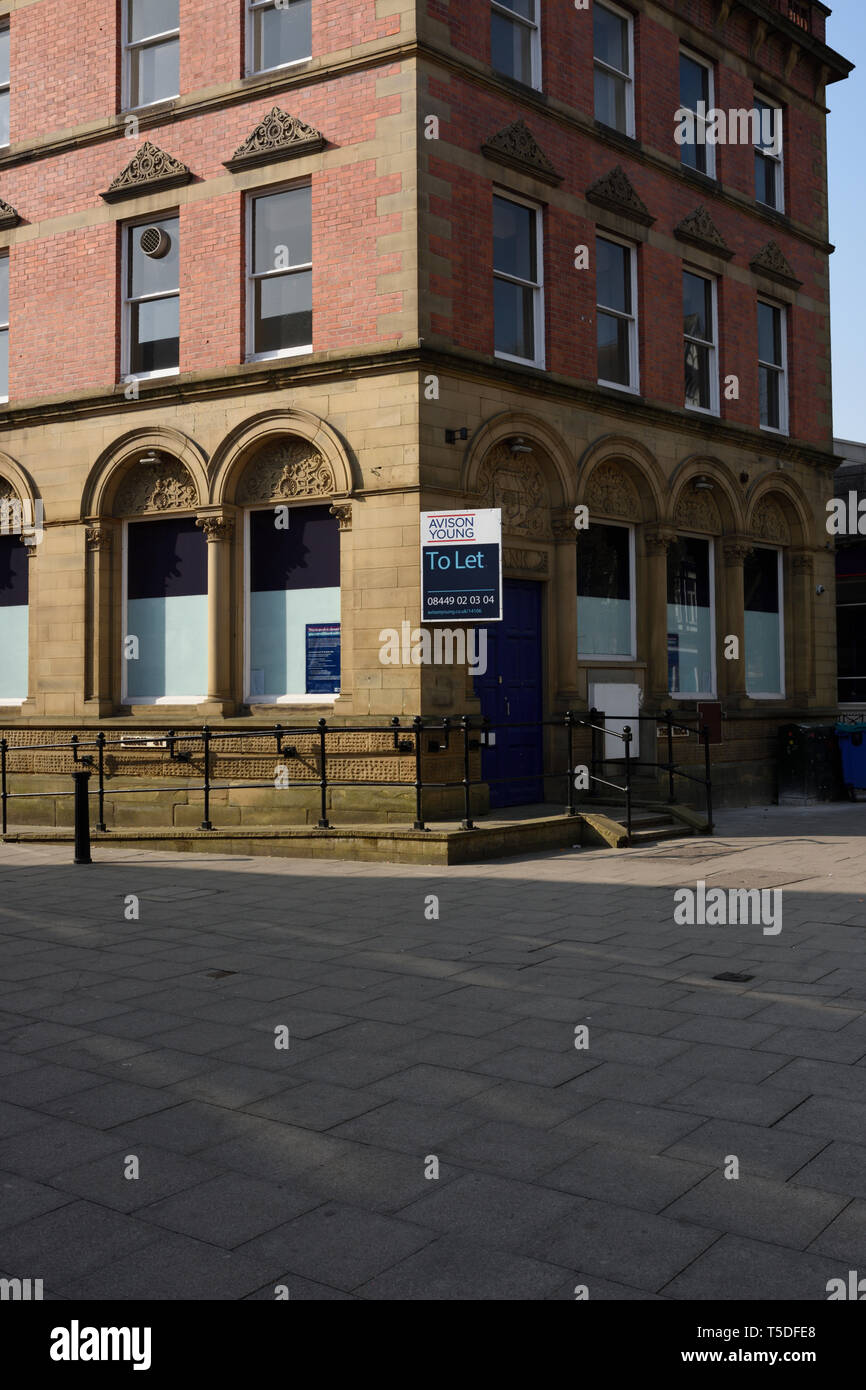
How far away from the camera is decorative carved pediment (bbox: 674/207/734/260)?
62.2 ft

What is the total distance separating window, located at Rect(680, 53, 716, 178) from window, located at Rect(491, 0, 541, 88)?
382cm

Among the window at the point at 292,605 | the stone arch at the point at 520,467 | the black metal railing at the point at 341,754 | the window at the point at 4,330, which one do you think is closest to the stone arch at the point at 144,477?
the window at the point at 292,605

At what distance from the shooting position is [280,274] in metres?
15.7

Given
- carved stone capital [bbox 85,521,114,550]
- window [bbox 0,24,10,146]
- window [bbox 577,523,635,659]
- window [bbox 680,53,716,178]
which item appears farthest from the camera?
window [bbox 680,53,716,178]

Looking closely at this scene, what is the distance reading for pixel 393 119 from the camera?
14555 mm

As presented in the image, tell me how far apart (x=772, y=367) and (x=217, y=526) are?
10960 millimetres

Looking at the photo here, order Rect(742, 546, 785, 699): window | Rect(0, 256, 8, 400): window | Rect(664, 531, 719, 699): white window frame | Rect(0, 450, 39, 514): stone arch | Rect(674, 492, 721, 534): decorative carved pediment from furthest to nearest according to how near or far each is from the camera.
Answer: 1. Rect(742, 546, 785, 699): window
2. Rect(664, 531, 719, 699): white window frame
3. Rect(674, 492, 721, 534): decorative carved pediment
4. Rect(0, 256, 8, 400): window
5. Rect(0, 450, 39, 514): stone arch

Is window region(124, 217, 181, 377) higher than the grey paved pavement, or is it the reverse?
window region(124, 217, 181, 377)

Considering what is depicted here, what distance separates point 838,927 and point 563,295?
10.6m

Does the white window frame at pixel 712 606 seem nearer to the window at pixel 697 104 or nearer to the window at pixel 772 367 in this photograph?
the window at pixel 772 367

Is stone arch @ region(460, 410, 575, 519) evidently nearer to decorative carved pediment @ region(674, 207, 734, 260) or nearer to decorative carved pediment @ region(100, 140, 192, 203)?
decorative carved pediment @ region(674, 207, 734, 260)

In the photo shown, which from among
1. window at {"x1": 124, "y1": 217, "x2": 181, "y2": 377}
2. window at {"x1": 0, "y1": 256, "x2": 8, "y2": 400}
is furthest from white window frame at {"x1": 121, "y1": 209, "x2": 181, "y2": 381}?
window at {"x1": 0, "y1": 256, "x2": 8, "y2": 400}

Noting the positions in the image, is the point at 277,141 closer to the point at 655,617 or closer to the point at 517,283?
the point at 517,283

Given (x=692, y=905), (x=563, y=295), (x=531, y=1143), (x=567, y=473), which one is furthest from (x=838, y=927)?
(x=563, y=295)
